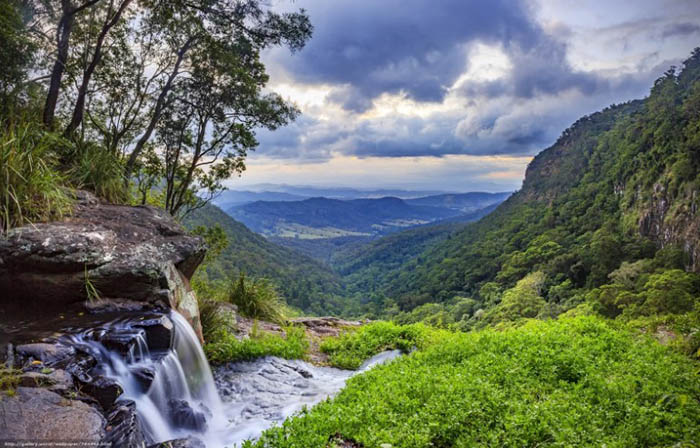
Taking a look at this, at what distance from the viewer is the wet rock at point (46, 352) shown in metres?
4.64

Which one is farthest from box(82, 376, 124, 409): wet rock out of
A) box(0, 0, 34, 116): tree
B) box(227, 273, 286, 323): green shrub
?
box(227, 273, 286, 323): green shrub

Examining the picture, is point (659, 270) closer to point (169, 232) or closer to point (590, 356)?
point (590, 356)

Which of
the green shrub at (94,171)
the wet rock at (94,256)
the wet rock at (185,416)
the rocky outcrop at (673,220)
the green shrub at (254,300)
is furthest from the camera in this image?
the rocky outcrop at (673,220)

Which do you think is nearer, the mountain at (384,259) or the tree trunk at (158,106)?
the tree trunk at (158,106)

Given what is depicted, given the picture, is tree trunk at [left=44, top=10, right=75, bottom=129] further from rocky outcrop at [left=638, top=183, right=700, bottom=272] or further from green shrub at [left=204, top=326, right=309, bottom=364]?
rocky outcrop at [left=638, top=183, right=700, bottom=272]

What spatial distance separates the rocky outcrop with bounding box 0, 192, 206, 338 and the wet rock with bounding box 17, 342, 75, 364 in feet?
4.33

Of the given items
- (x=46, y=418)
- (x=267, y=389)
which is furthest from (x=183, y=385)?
Result: (x=46, y=418)

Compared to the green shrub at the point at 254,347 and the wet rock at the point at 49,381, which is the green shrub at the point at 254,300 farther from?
the wet rock at the point at 49,381

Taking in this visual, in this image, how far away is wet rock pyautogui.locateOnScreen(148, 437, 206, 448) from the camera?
4.45 metres

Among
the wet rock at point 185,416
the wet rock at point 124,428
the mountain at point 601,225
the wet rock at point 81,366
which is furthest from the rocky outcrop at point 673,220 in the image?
the wet rock at point 81,366

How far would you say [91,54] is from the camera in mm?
10164

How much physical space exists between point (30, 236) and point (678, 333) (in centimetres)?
1291

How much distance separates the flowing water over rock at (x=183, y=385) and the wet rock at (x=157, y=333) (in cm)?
1

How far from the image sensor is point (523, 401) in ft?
17.6
